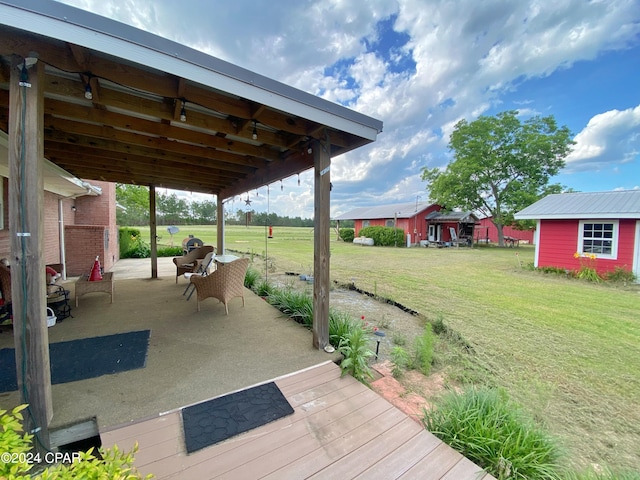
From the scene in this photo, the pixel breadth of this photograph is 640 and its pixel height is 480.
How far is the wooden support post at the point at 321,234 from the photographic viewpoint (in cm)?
287

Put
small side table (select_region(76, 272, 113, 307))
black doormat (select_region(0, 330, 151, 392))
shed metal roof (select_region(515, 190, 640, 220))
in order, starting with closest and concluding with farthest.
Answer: black doormat (select_region(0, 330, 151, 392)) → small side table (select_region(76, 272, 113, 307)) → shed metal roof (select_region(515, 190, 640, 220))

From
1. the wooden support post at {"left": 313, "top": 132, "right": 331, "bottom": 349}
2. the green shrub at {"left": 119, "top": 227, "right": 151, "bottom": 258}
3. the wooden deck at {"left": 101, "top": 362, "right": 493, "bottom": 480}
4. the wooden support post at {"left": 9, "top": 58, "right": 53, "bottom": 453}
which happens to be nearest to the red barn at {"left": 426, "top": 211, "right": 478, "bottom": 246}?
the green shrub at {"left": 119, "top": 227, "right": 151, "bottom": 258}

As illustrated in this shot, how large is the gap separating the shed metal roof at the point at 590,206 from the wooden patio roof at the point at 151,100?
10526 mm

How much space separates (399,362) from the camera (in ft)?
9.95

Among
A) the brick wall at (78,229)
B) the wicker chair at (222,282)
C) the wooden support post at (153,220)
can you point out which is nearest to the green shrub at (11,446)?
the wicker chair at (222,282)

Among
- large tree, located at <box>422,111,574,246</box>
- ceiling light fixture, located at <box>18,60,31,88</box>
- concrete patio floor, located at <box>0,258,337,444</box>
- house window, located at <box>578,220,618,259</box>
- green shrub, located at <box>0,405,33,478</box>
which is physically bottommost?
concrete patio floor, located at <box>0,258,337,444</box>

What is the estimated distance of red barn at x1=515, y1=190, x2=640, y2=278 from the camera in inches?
333

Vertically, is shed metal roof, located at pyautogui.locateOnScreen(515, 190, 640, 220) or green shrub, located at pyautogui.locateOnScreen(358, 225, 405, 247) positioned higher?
shed metal roof, located at pyautogui.locateOnScreen(515, 190, 640, 220)

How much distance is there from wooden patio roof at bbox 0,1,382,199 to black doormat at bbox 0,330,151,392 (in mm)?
2370

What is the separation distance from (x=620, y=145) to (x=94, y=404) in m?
35.7

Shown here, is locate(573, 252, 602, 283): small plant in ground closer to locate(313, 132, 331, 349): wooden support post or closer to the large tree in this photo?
locate(313, 132, 331, 349): wooden support post

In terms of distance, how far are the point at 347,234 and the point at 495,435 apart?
24.7 m

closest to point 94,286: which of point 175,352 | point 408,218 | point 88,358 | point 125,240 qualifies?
point 88,358

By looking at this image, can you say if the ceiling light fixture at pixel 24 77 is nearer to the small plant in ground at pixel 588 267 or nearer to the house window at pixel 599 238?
the small plant in ground at pixel 588 267
